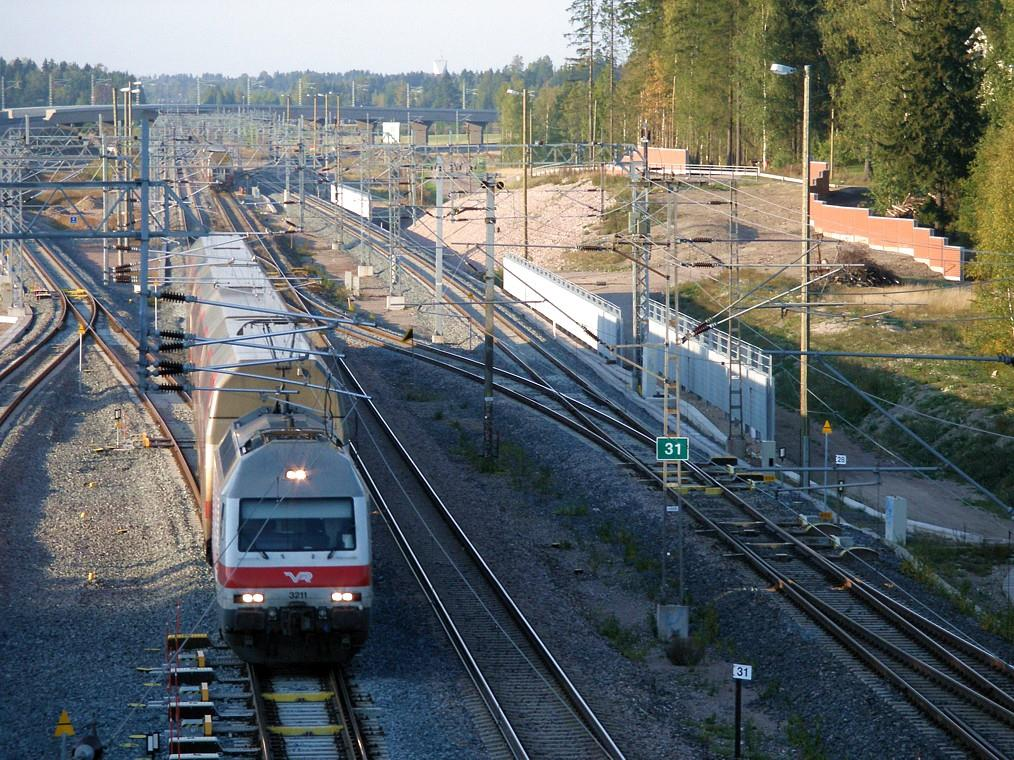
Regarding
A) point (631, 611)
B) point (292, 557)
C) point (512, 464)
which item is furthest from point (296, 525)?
point (512, 464)

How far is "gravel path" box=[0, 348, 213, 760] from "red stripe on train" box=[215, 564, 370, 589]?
142 cm

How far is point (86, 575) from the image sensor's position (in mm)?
18578

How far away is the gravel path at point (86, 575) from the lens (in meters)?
13.6

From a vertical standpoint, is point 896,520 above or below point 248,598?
below

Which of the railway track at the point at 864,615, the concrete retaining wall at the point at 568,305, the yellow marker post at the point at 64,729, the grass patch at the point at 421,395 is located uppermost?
the concrete retaining wall at the point at 568,305

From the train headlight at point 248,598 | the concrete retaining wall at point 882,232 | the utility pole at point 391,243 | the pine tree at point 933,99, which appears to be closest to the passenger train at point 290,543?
the train headlight at point 248,598

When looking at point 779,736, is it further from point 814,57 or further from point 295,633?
point 814,57

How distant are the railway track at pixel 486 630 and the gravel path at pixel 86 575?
337 cm

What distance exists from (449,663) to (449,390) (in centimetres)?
1881

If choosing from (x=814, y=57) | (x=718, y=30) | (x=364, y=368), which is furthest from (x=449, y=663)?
(x=718, y=30)

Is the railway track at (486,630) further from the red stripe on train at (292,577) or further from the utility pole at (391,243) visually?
the utility pole at (391,243)

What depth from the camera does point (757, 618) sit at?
1770 cm

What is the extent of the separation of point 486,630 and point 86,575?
19.4ft

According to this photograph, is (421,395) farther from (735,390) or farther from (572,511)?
(572,511)
